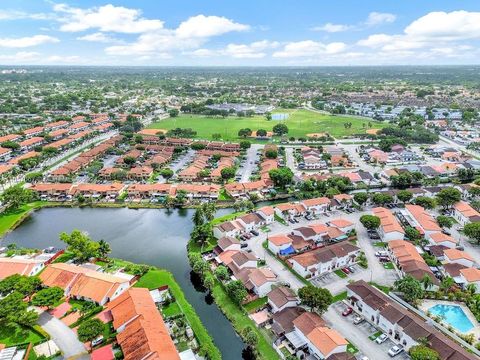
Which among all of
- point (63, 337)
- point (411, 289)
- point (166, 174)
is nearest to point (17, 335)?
point (63, 337)

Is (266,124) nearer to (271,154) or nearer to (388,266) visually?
(271,154)

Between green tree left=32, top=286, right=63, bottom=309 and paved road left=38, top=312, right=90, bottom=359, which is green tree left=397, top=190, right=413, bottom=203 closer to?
paved road left=38, top=312, right=90, bottom=359

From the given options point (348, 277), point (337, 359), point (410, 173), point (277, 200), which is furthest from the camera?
point (410, 173)

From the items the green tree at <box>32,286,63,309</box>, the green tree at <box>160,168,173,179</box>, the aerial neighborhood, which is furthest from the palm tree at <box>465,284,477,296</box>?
the green tree at <box>160,168,173,179</box>

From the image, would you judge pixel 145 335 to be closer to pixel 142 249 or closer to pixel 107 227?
pixel 142 249

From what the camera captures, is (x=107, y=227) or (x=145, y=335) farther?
(x=107, y=227)

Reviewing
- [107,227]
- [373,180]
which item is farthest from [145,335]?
[373,180]
